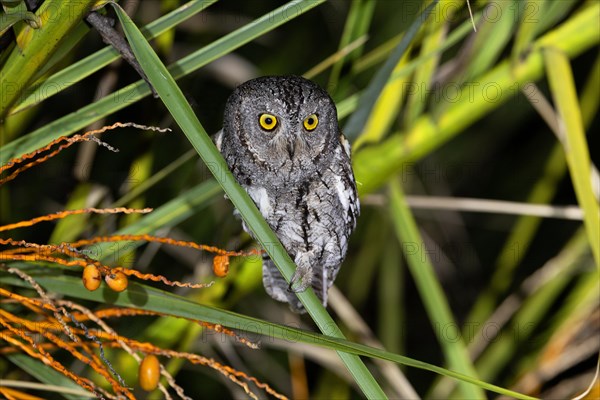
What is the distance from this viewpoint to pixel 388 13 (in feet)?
8.67

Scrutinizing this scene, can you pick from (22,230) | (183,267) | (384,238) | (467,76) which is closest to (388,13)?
(384,238)

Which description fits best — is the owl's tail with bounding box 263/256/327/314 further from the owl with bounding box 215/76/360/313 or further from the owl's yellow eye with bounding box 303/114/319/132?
the owl's yellow eye with bounding box 303/114/319/132

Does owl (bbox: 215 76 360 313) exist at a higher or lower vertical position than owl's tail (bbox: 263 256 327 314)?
higher

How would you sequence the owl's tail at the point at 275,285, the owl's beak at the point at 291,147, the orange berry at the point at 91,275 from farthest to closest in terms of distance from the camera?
the owl's tail at the point at 275,285
the owl's beak at the point at 291,147
the orange berry at the point at 91,275

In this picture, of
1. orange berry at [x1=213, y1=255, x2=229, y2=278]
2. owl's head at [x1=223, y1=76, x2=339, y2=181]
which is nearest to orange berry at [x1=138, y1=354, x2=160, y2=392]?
orange berry at [x1=213, y1=255, x2=229, y2=278]

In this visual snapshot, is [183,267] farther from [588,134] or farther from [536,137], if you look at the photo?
[588,134]

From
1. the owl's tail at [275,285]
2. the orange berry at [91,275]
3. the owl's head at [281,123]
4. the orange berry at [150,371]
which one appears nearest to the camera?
the orange berry at [91,275]

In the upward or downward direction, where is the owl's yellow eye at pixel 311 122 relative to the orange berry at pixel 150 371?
upward

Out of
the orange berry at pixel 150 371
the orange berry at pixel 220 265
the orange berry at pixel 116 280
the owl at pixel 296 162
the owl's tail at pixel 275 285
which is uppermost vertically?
the owl at pixel 296 162

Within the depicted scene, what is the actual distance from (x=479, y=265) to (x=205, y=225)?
5.26 feet

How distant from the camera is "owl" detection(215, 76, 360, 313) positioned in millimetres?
1589

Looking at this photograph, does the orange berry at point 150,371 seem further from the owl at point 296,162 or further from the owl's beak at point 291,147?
the owl's beak at point 291,147

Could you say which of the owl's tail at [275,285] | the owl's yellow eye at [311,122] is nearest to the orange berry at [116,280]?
the owl's yellow eye at [311,122]

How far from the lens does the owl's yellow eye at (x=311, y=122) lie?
1.62 metres
